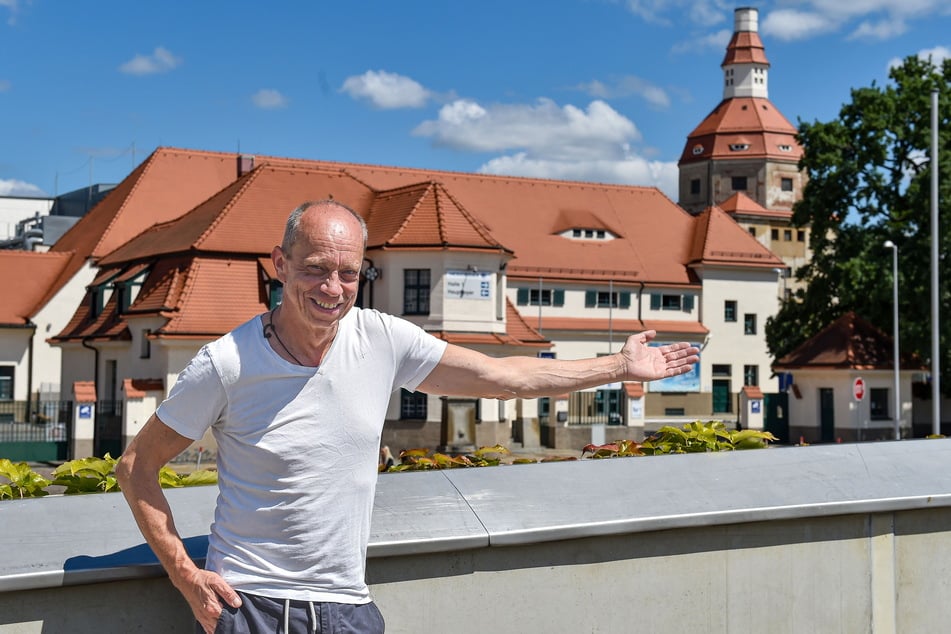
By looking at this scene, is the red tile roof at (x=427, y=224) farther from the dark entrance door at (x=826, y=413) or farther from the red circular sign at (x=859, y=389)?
the red circular sign at (x=859, y=389)

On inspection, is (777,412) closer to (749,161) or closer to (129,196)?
(129,196)

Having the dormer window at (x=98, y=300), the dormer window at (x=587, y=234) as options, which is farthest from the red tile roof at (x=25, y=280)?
the dormer window at (x=587, y=234)

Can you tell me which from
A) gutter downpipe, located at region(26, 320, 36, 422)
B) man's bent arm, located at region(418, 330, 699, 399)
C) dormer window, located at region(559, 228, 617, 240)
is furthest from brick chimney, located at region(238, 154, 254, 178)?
man's bent arm, located at region(418, 330, 699, 399)

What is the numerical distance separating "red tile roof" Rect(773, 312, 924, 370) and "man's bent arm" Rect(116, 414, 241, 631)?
39944 millimetres

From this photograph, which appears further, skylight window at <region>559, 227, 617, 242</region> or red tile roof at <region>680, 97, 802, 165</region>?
red tile roof at <region>680, 97, 802, 165</region>

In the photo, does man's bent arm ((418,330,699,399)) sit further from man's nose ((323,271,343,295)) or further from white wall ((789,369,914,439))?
white wall ((789,369,914,439))

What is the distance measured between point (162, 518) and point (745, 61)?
328 ft

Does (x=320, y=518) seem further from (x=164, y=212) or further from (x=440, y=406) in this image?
(x=164, y=212)

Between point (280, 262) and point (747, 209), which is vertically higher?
point (747, 209)

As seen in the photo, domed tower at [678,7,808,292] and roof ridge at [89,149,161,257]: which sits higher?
domed tower at [678,7,808,292]

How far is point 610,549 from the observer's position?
4.45 metres

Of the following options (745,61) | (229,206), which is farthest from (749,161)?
(229,206)

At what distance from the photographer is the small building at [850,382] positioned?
41344 mm

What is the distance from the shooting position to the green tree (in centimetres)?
4031
